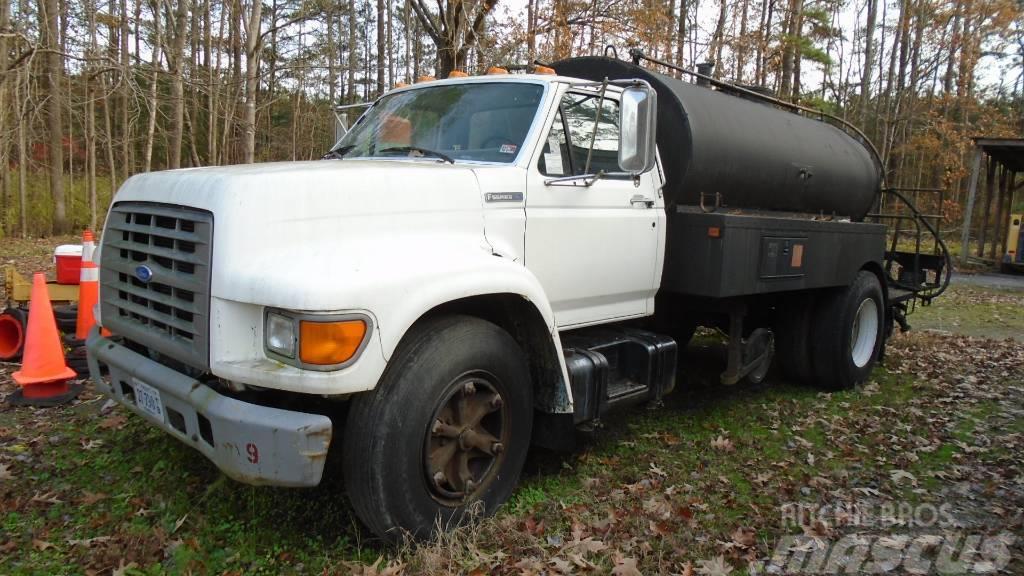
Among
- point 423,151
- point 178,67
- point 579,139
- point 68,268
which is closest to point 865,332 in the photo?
point 579,139

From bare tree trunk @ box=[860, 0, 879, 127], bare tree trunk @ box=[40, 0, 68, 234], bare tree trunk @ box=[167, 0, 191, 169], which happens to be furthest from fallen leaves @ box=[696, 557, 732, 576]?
bare tree trunk @ box=[860, 0, 879, 127]

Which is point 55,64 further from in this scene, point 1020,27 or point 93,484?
point 1020,27

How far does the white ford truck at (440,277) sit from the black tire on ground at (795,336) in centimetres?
106

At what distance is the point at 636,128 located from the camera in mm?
3561

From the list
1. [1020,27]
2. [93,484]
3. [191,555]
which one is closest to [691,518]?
[191,555]

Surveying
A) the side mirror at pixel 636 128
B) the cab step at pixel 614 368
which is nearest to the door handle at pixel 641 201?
the side mirror at pixel 636 128

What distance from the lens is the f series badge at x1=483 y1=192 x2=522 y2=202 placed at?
3377 millimetres

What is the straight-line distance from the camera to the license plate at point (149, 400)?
3.01 metres

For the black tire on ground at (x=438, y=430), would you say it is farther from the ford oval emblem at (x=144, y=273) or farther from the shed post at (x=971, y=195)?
the shed post at (x=971, y=195)

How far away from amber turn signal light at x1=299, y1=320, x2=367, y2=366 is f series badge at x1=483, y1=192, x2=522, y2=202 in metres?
1.09

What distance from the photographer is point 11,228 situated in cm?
1906

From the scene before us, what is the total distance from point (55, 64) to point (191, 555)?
18.4 metres

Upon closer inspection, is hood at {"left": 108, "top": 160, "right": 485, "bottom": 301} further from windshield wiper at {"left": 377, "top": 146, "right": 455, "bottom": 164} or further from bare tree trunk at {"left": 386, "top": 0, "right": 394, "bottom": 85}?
bare tree trunk at {"left": 386, "top": 0, "right": 394, "bottom": 85}

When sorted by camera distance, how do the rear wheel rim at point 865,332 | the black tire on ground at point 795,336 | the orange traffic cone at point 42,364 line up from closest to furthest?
the orange traffic cone at point 42,364, the black tire on ground at point 795,336, the rear wheel rim at point 865,332
